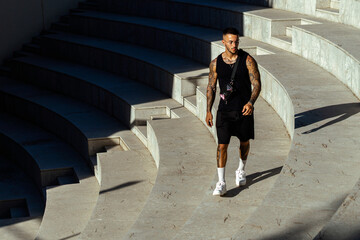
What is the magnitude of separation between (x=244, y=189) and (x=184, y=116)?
3440mm

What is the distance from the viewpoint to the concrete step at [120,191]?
7414 millimetres

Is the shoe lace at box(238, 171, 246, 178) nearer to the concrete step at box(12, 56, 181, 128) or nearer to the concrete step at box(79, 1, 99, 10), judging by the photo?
the concrete step at box(12, 56, 181, 128)

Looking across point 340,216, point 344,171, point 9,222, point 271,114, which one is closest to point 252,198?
point 344,171

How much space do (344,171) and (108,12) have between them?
9935mm

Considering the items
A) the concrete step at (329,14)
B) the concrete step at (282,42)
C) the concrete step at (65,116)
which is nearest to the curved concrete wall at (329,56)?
the concrete step at (282,42)

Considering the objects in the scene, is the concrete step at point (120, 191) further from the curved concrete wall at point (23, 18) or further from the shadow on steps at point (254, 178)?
the curved concrete wall at point (23, 18)

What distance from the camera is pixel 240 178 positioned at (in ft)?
21.4

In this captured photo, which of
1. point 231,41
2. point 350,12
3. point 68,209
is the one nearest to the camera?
point 231,41

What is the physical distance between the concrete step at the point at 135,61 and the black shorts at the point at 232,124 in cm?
405

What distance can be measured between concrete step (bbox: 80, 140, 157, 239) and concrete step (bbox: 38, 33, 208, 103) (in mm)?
1328

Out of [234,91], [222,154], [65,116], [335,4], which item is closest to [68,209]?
[65,116]

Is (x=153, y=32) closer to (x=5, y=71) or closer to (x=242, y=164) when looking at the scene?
(x=5, y=71)

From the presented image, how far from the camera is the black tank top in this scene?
6.11 meters

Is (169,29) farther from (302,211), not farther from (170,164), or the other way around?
(302,211)
